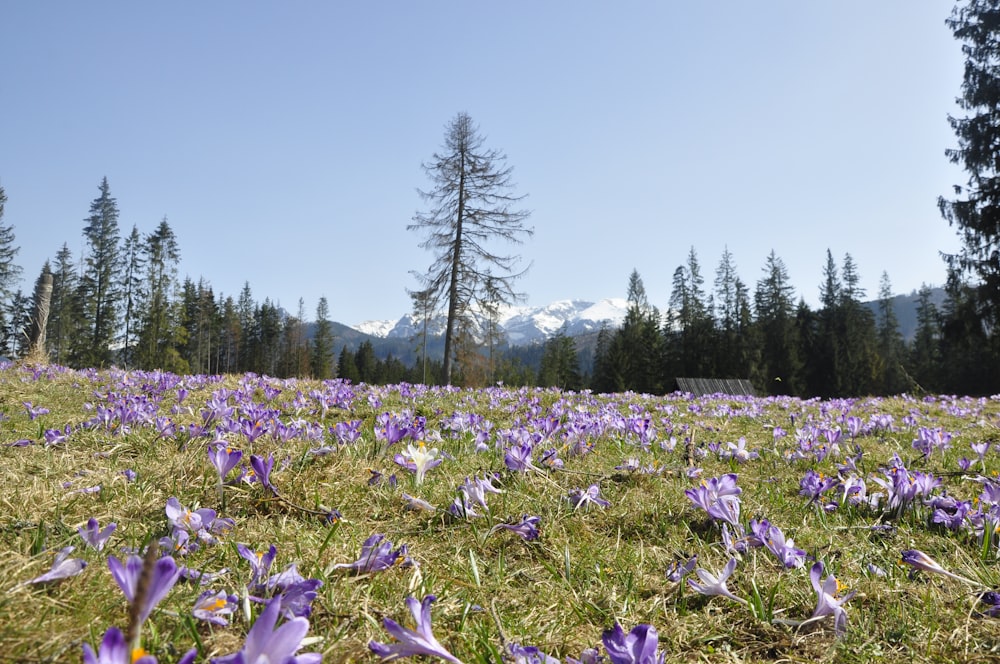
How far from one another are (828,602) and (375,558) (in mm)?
1254

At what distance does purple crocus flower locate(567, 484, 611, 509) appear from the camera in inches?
95.5

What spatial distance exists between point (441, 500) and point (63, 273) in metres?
77.2

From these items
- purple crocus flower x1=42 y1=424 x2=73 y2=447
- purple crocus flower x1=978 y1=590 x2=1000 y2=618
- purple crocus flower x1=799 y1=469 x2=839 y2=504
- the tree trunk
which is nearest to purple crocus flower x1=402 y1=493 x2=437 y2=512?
purple crocus flower x1=978 y1=590 x2=1000 y2=618

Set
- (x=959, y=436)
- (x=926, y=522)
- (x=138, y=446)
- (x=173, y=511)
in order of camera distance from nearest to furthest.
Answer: (x=173, y=511) → (x=926, y=522) → (x=138, y=446) → (x=959, y=436)

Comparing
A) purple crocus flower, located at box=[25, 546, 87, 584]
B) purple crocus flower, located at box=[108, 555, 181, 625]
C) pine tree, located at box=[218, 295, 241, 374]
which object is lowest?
purple crocus flower, located at box=[25, 546, 87, 584]

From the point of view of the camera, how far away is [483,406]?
22.6 ft

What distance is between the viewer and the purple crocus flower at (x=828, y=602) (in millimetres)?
1411

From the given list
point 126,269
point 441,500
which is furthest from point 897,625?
point 126,269

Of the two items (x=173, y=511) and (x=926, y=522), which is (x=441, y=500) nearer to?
(x=173, y=511)

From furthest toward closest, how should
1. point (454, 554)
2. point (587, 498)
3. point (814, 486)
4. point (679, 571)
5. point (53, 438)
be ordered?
point (53, 438) → point (814, 486) → point (587, 498) → point (454, 554) → point (679, 571)

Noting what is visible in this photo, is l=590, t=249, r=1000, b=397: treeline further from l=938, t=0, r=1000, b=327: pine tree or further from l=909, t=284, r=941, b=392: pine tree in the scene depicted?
l=938, t=0, r=1000, b=327: pine tree

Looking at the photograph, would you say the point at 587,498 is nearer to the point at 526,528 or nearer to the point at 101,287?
the point at 526,528

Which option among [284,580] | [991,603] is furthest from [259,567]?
[991,603]

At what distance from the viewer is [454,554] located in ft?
6.28
